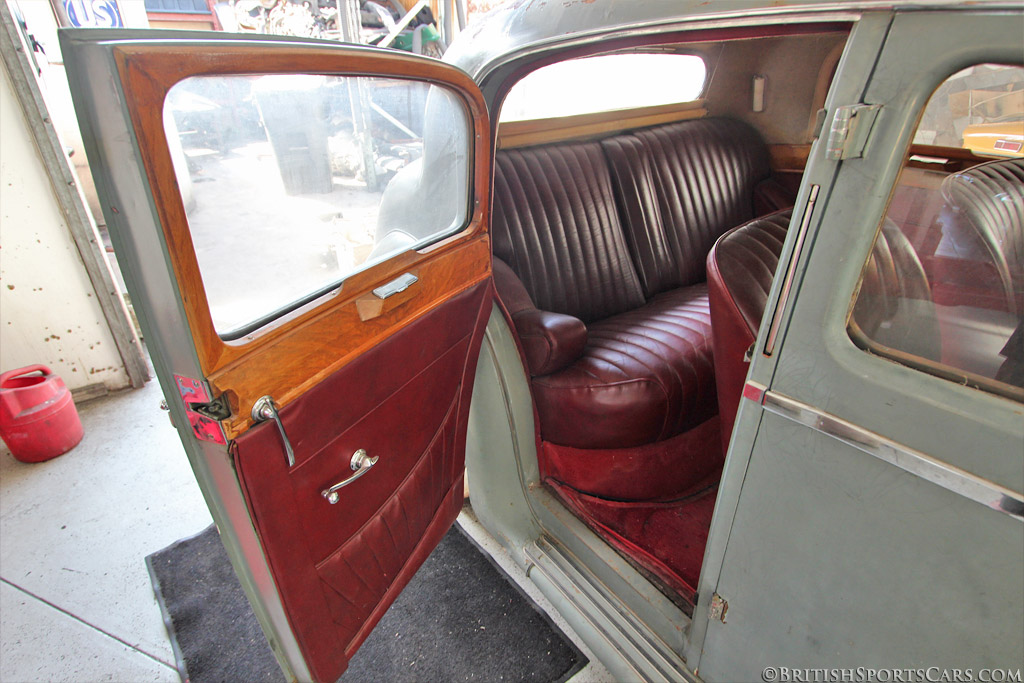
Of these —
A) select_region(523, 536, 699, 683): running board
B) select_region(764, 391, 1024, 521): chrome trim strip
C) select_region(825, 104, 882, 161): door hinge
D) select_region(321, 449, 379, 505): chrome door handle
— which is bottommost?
select_region(523, 536, 699, 683): running board

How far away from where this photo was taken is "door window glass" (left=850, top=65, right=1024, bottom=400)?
66cm

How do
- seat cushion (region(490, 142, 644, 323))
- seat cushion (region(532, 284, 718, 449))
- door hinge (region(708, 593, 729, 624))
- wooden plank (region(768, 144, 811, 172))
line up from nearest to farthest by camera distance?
door hinge (region(708, 593, 729, 624)), seat cushion (region(532, 284, 718, 449)), seat cushion (region(490, 142, 644, 323)), wooden plank (region(768, 144, 811, 172))

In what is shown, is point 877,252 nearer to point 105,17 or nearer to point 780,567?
point 780,567

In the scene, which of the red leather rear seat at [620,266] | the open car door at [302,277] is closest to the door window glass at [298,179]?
the open car door at [302,277]

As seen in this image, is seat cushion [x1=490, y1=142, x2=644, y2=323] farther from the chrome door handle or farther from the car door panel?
the car door panel

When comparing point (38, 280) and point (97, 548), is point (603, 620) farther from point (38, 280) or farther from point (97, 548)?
point (38, 280)

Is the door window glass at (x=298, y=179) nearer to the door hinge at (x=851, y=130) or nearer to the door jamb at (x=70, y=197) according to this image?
the door hinge at (x=851, y=130)

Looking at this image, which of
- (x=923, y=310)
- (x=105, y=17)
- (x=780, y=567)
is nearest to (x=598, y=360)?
(x=780, y=567)

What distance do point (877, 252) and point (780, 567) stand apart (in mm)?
556

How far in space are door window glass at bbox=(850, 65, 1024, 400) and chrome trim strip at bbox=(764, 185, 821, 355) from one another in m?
0.08

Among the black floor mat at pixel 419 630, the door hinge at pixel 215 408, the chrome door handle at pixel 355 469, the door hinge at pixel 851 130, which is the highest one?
the door hinge at pixel 851 130

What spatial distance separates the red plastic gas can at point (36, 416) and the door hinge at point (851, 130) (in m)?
2.90

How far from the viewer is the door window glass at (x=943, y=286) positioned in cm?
66

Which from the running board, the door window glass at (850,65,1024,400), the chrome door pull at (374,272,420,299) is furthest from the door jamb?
the door window glass at (850,65,1024,400)
